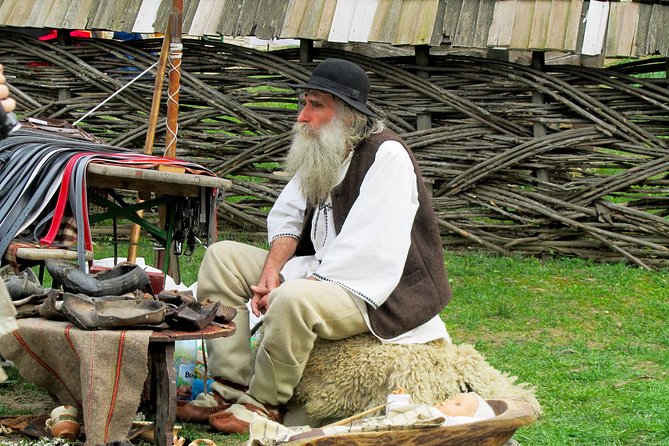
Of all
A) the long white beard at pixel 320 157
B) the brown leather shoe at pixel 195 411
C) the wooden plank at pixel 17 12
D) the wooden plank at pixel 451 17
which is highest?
the wooden plank at pixel 451 17

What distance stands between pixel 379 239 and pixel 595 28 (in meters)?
4.06

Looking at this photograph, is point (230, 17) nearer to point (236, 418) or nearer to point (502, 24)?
point (502, 24)

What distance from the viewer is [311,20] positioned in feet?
26.1

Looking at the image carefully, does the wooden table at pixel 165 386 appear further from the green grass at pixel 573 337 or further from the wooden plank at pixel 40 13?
the wooden plank at pixel 40 13

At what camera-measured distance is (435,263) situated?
4508 mm

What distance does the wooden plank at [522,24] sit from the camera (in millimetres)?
7599

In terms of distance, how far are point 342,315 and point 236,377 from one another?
655 millimetres

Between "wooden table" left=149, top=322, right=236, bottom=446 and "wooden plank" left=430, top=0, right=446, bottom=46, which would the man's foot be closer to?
"wooden table" left=149, top=322, right=236, bottom=446

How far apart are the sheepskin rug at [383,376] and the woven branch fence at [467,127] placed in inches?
153

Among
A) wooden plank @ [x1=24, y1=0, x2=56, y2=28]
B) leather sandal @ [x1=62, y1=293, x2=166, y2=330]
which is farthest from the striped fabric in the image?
wooden plank @ [x1=24, y1=0, x2=56, y2=28]

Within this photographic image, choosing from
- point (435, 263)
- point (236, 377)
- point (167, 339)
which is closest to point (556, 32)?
point (435, 263)

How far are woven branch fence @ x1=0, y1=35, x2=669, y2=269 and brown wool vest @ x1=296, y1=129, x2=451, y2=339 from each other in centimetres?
359

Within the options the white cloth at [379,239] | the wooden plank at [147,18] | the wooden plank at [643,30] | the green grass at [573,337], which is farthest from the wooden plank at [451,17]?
the white cloth at [379,239]

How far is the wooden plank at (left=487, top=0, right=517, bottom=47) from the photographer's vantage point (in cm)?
759
